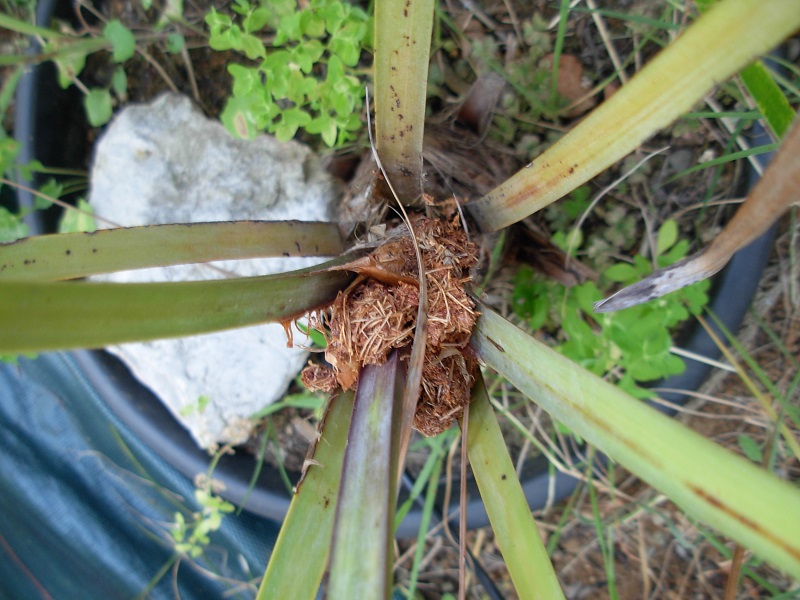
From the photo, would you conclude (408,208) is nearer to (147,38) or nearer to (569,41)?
(569,41)

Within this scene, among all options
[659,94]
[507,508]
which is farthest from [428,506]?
[659,94]

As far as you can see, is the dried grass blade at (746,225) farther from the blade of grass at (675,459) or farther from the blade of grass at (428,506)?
the blade of grass at (428,506)

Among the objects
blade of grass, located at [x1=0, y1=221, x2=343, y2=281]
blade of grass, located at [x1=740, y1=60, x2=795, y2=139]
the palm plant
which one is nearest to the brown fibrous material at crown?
the palm plant

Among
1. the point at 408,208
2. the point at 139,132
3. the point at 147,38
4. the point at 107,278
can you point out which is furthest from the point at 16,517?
the point at 408,208

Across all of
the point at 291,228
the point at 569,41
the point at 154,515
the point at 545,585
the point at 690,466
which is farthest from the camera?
the point at 154,515

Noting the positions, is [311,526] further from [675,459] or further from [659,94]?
[659,94]

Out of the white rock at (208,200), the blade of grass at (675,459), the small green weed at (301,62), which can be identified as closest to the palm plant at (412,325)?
the blade of grass at (675,459)
